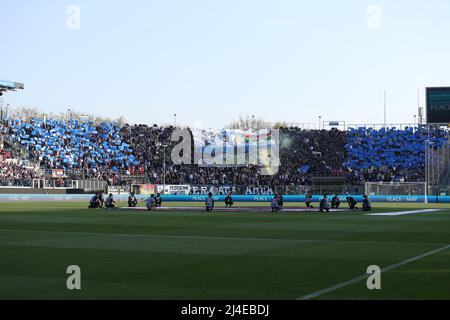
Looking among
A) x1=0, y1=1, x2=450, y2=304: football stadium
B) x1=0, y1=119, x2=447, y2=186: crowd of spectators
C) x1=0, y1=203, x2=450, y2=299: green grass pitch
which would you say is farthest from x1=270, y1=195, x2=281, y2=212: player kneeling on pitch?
x1=0, y1=119, x2=447, y2=186: crowd of spectators

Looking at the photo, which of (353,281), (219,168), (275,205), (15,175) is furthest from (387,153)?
(353,281)

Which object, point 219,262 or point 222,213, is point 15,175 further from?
point 219,262

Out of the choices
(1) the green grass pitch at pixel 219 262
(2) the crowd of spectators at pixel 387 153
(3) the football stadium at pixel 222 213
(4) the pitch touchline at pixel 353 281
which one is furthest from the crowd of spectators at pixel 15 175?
(4) the pitch touchline at pixel 353 281

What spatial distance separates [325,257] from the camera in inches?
682

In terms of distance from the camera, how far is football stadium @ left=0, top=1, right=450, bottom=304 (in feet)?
42.1

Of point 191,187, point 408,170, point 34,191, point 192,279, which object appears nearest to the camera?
point 192,279

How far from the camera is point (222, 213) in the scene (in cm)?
4584

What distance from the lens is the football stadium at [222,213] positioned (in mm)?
12844

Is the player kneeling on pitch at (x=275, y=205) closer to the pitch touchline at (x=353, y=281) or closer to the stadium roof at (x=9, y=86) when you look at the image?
the pitch touchline at (x=353, y=281)

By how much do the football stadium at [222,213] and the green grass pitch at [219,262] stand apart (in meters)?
0.05
